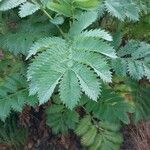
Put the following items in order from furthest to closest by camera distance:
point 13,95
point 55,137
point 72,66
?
point 55,137
point 13,95
point 72,66

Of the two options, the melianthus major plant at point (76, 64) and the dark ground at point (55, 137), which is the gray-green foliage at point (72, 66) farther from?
the dark ground at point (55, 137)

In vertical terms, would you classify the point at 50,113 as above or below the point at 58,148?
above

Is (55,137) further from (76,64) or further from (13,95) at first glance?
(76,64)

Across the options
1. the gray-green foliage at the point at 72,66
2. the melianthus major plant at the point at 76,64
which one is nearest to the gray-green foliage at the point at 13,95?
the melianthus major plant at the point at 76,64

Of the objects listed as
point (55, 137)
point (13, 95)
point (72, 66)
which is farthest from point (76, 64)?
point (55, 137)

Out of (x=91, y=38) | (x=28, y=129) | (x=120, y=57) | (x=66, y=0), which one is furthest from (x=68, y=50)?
(x=28, y=129)

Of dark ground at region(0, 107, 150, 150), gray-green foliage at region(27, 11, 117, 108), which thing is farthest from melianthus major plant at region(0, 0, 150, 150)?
dark ground at region(0, 107, 150, 150)

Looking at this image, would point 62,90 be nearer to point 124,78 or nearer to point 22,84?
point 22,84

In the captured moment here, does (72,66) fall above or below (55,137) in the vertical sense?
above

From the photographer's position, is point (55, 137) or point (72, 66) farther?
point (55, 137)
